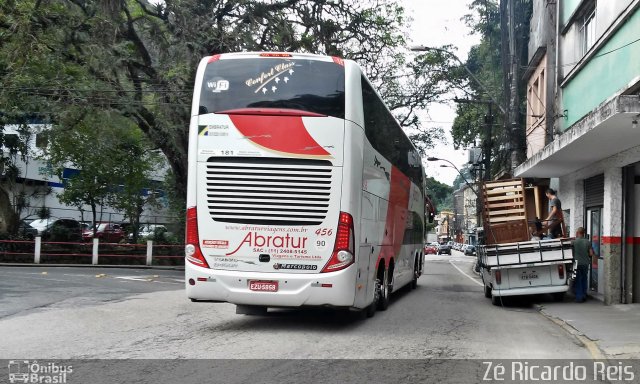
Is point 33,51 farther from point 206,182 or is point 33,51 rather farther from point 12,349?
point 12,349

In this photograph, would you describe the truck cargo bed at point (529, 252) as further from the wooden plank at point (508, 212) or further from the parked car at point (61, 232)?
the parked car at point (61, 232)

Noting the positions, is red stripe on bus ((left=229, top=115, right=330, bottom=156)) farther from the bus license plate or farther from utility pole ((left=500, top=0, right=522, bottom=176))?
utility pole ((left=500, top=0, right=522, bottom=176))

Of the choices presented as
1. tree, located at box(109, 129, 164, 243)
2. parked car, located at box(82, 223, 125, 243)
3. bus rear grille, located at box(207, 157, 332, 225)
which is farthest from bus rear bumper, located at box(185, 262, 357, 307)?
parked car, located at box(82, 223, 125, 243)

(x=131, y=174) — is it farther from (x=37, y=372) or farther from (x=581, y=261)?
(x=37, y=372)

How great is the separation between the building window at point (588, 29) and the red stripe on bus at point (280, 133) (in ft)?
36.3

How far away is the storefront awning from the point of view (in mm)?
10047

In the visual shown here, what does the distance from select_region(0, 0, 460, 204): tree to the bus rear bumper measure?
12.7 m

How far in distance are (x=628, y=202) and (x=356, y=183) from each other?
790 cm

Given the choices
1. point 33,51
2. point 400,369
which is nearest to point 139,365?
point 400,369

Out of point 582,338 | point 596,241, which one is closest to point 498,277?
point 596,241

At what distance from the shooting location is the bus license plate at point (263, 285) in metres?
9.39

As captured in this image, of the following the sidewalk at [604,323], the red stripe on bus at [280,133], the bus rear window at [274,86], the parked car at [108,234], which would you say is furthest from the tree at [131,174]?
the sidewalk at [604,323]

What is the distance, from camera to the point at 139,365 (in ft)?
22.9

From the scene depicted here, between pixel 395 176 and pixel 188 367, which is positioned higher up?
pixel 395 176
